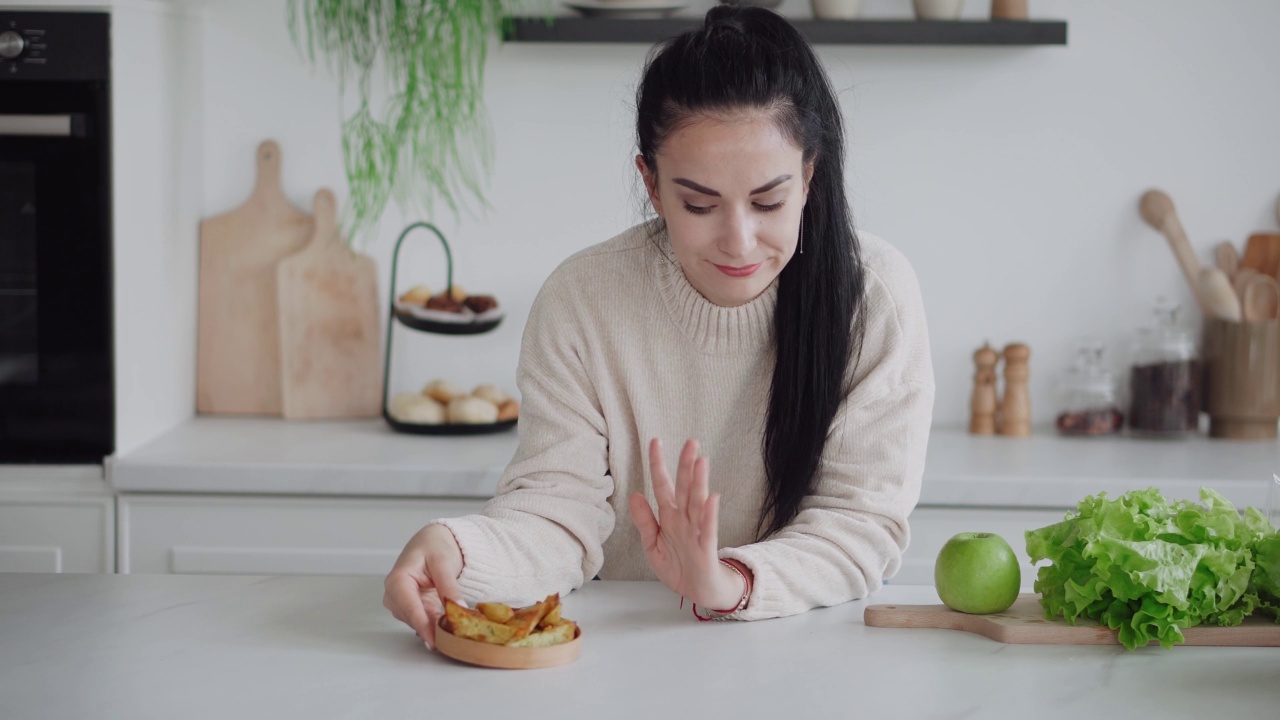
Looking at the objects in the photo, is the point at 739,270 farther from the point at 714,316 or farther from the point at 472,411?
the point at 472,411

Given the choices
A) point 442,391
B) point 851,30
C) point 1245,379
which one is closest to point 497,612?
point 442,391

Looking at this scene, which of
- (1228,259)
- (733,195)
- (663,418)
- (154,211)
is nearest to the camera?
(733,195)

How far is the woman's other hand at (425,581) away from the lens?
3.83ft

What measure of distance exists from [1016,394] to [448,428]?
1166 millimetres

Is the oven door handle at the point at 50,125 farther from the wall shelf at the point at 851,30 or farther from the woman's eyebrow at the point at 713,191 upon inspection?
the woman's eyebrow at the point at 713,191

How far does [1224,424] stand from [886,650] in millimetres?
1730

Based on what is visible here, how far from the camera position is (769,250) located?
134 cm

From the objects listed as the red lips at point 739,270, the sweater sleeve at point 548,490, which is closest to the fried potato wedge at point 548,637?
the sweater sleeve at point 548,490

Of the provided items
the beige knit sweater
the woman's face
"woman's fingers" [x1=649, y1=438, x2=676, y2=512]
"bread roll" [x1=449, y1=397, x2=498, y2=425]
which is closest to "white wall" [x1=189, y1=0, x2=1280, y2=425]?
"bread roll" [x1=449, y1=397, x2=498, y2=425]

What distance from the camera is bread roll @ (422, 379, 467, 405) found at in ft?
8.40

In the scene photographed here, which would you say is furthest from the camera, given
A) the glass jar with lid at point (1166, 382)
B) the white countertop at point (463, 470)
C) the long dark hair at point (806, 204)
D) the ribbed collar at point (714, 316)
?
the glass jar with lid at point (1166, 382)

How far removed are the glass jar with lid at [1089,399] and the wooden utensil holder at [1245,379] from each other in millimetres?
196

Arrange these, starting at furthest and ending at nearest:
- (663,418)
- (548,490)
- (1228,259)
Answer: (1228,259)
(663,418)
(548,490)

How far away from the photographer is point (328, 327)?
2658mm
